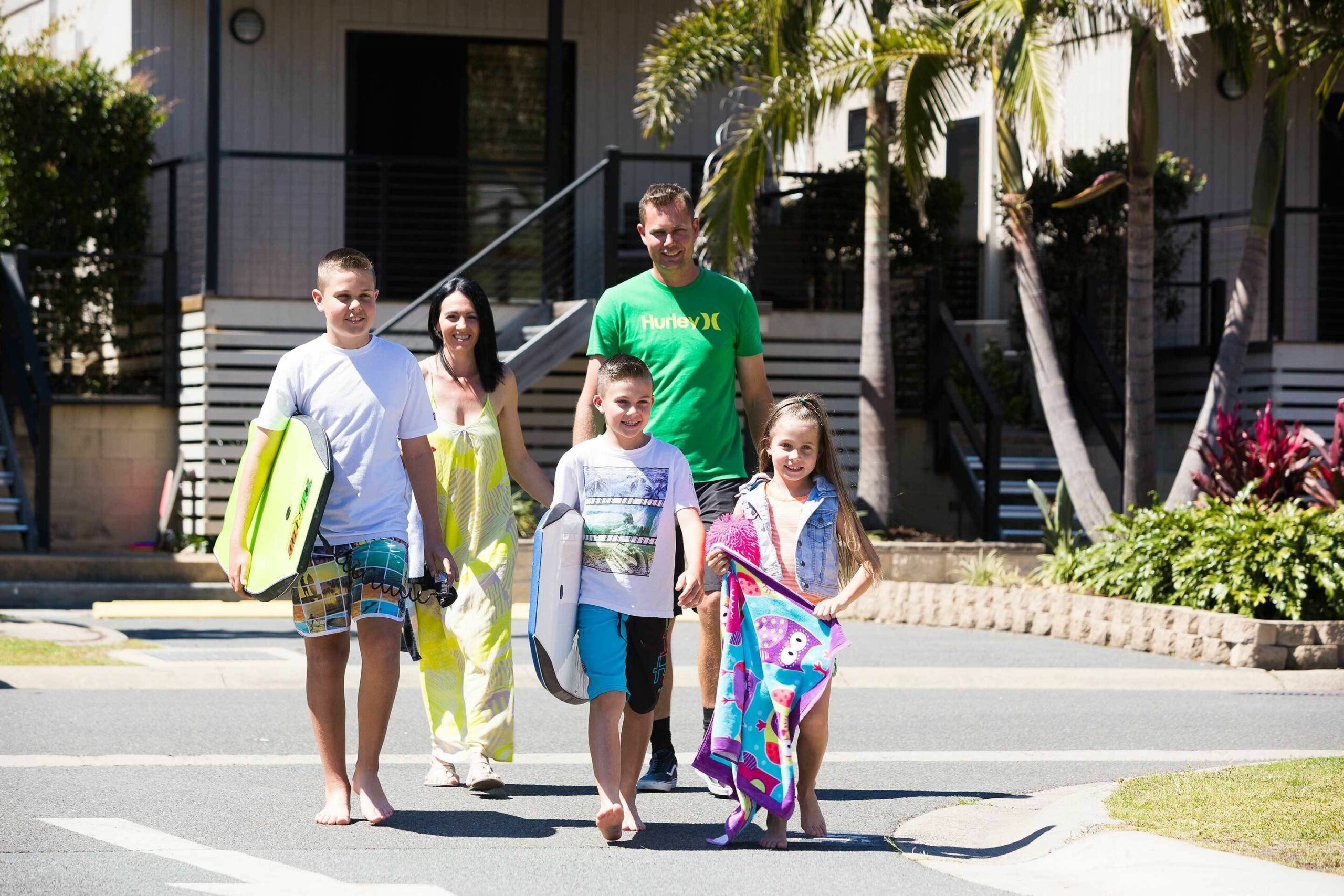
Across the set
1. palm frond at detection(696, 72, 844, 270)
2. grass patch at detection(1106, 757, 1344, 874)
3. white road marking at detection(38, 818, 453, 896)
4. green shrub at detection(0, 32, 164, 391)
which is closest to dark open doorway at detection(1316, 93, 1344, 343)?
palm frond at detection(696, 72, 844, 270)

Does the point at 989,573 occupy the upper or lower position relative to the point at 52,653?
upper

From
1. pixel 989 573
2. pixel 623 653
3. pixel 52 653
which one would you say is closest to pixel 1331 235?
pixel 989 573

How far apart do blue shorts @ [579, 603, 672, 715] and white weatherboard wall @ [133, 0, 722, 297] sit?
12.6 meters

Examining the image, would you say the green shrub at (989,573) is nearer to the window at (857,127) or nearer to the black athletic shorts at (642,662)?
the window at (857,127)

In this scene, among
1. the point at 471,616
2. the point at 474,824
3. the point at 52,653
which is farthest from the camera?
the point at 52,653

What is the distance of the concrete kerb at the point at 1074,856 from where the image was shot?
17.4 ft

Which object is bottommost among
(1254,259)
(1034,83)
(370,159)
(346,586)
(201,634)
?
(201,634)

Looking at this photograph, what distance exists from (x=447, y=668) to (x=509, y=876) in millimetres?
1552

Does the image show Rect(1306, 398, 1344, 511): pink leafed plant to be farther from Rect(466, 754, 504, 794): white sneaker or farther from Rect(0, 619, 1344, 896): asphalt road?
Rect(466, 754, 504, 794): white sneaker

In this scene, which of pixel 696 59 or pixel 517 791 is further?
pixel 696 59

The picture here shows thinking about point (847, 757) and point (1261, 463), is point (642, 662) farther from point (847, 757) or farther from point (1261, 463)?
point (1261, 463)

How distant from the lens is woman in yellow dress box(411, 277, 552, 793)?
697cm

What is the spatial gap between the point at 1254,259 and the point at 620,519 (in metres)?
10.5

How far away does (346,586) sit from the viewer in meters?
6.20
